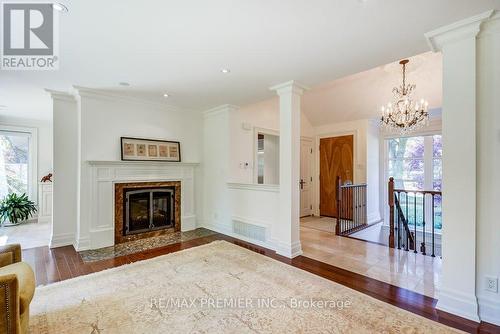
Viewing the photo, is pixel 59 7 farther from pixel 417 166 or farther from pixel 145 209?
pixel 417 166

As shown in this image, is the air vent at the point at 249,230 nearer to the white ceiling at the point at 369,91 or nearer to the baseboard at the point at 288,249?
the baseboard at the point at 288,249

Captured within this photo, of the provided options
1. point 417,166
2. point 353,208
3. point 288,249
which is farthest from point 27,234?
point 417,166

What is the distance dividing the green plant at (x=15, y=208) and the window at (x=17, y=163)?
22 centimetres

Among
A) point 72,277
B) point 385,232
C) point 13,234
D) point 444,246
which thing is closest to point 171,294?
point 72,277

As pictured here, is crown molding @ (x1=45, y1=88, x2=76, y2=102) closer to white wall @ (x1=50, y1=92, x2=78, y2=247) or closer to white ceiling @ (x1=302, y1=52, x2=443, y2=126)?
white wall @ (x1=50, y1=92, x2=78, y2=247)

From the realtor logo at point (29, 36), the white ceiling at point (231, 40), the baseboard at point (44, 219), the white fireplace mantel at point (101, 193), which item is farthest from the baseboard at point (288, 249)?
the baseboard at point (44, 219)

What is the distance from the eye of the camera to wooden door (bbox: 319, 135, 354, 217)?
593 cm

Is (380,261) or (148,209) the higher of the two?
(148,209)

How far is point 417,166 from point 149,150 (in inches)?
231

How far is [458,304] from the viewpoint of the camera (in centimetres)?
204

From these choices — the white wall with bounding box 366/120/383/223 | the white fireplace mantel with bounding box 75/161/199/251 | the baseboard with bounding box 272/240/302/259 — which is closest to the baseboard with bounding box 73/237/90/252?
the white fireplace mantel with bounding box 75/161/199/251

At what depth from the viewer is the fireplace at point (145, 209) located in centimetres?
398

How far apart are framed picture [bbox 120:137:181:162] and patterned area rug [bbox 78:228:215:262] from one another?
1414mm

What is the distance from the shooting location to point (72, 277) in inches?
107
